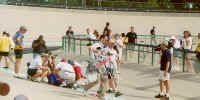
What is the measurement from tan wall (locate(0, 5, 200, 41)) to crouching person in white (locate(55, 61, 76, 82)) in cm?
1685

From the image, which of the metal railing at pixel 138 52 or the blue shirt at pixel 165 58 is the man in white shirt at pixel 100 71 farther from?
the metal railing at pixel 138 52

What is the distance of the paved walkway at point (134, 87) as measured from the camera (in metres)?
9.39

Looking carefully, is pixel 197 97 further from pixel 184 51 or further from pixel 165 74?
pixel 184 51

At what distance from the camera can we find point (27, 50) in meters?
22.7

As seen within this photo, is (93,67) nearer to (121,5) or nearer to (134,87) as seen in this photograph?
(134,87)

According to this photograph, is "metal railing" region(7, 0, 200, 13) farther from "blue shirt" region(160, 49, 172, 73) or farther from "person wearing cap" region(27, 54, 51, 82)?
"blue shirt" region(160, 49, 172, 73)

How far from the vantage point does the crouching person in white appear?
32.7 feet

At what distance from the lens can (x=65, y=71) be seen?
10.0 meters

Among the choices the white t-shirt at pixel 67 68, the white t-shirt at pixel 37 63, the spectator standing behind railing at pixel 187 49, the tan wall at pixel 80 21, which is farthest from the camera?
the tan wall at pixel 80 21

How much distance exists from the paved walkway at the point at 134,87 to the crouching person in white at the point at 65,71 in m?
0.34

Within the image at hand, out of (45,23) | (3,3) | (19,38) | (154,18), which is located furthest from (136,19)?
(19,38)

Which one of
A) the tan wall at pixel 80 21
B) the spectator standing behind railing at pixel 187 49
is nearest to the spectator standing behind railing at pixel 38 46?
the spectator standing behind railing at pixel 187 49

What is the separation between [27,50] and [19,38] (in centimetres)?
1129

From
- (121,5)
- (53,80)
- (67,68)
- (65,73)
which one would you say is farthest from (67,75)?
(121,5)
